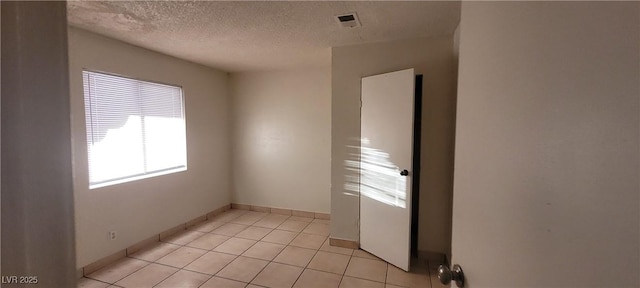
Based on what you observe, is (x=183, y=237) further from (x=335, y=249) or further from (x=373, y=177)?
(x=373, y=177)

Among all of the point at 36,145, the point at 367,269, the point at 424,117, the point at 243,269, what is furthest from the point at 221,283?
the point at 424,117

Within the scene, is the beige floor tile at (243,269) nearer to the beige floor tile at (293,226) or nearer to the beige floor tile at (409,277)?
the beige floor tile at (293,226)

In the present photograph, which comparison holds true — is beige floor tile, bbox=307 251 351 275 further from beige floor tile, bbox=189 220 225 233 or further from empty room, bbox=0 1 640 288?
beige floor tile, bbox=189 220 225 233

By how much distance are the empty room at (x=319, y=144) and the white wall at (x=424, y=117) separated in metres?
0.02

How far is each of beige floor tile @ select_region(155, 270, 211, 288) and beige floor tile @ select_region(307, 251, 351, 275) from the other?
994mm

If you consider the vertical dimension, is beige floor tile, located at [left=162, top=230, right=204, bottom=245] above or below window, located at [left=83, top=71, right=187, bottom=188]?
below

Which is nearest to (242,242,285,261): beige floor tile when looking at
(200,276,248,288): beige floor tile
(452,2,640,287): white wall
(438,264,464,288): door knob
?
(200,276,248,288): beige floor tile

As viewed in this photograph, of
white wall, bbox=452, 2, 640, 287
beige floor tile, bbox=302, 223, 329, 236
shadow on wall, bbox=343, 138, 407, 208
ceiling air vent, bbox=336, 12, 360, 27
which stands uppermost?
ceiling air vent, bbox=336, 12, 360, 27

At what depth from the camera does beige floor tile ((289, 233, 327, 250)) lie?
2.90 meters

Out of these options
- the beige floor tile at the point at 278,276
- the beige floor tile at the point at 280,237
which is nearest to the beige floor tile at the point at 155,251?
the beige floor tile at the point at 280,237

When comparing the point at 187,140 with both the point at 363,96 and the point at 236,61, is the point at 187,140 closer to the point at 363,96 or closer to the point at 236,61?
the point at 236,61

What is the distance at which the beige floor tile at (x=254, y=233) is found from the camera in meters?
3.13

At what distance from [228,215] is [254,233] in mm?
891

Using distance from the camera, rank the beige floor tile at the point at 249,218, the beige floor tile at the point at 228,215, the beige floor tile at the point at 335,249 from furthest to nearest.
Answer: the beige floor tile at the point at 228,215, the beige floor tile at the point at 249,218, the beige floor tile at the point at 335,249
